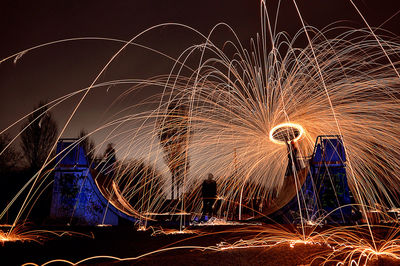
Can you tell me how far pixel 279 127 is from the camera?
10.7 m

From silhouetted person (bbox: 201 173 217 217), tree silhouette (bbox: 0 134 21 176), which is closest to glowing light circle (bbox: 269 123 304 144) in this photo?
silhouetted person (bbox: 201 173 217 217)

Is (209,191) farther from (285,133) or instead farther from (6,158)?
(6,158)

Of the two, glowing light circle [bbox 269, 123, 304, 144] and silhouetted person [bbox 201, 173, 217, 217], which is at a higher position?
glowing light circle [bbox 269, 123, 304, 144]

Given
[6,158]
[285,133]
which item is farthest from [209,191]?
[6,158]

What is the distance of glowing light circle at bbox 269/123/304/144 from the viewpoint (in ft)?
36.0

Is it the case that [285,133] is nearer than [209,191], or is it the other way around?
[209,191]

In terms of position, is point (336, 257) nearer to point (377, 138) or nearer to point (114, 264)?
point (114, 264)

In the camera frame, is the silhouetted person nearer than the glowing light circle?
Yes

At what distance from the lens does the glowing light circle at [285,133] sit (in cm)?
1098

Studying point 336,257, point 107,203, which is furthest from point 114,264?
point 107,203

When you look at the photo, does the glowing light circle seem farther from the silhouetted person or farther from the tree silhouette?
the tree silhouette

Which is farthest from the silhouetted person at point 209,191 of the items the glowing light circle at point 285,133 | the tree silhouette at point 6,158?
the tree silhouette at point 6,158

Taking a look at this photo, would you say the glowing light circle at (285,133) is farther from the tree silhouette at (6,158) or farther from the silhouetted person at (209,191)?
the tree silhouette at (6,158)

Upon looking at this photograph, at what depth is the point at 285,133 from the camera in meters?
11.6
